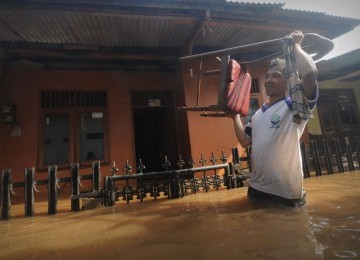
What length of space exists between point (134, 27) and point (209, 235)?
6018 mm

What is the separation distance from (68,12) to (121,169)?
467 centimetres

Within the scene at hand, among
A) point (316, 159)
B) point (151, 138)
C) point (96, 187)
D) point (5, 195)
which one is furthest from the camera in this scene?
point (151, 138)

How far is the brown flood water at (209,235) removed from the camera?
1.69 m

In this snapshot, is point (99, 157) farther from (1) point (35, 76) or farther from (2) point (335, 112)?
(2) point (335, 112)

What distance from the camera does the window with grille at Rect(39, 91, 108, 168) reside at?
25.2 ft

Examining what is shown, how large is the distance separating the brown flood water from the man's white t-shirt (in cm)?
25

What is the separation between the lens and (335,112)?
11406 millimetres

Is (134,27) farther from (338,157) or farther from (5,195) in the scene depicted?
(338,157)

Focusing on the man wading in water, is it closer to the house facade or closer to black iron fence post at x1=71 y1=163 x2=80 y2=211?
black iron fence post at x1=71 y1=163 x2=80 y2=211

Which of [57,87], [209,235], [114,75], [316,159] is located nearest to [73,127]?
[57,87]

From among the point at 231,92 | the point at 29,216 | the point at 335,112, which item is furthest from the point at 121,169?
the point at 335,112

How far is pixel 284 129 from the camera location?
2.92 metres

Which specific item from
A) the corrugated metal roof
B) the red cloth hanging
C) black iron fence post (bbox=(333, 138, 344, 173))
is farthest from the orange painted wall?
black iron fence post (bbox=(333, 138, 344, 173))

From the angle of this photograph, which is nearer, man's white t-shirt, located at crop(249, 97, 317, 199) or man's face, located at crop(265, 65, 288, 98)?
man's white t-shirt, located at crop(249, 97, 317, 199)
